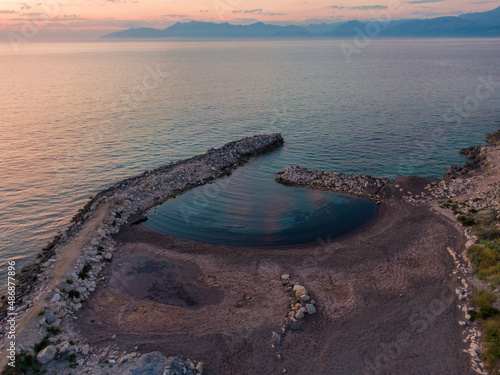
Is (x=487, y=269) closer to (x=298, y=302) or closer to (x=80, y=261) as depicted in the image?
(x=298, y=302)

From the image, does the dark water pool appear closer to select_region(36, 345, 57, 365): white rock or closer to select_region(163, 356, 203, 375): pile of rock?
select_region(163, 356, 203, 375): pile of rock

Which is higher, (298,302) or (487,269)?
(487,269)

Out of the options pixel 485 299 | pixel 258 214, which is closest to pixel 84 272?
pixel 258 214

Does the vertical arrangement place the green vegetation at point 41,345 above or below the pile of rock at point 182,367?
above

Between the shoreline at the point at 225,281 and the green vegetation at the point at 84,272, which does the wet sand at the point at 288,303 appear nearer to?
the shoreline at the point at 225,281

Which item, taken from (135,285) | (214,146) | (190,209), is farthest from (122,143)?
(135,285)

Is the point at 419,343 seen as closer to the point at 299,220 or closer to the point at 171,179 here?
the point at 299,220

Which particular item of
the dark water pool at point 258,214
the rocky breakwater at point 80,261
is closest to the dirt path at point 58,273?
the rocky breakwater at point 80,261
